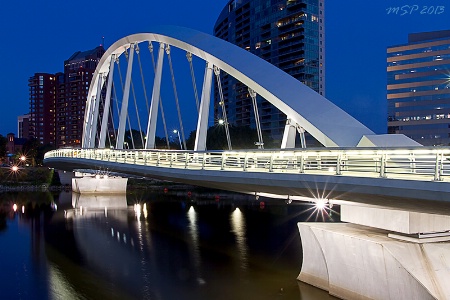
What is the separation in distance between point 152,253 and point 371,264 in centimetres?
1338

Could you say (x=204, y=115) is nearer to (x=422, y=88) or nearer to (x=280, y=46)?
(x=422, y=88)

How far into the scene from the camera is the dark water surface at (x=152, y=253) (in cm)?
1923

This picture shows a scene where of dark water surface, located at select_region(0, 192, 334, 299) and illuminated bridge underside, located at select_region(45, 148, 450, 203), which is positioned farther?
dark water surface, located at select_region(0, 192, 334, 299)

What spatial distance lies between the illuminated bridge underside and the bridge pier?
154 cm

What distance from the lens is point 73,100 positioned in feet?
598

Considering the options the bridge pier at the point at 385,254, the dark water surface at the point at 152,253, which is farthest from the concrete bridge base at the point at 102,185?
the bridge pier at the point at 385,254

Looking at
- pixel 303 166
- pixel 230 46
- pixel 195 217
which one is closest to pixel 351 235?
pixel 303 166

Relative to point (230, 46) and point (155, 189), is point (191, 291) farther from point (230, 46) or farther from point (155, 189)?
point (155, 189)

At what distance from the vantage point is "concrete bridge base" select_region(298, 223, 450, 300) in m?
14.2

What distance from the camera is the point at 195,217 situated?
133 feet

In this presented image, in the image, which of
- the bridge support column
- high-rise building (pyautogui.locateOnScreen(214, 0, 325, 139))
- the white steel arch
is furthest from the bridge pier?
high-rise building (pyautogui.locateOnScreen(214, 0, 325, 139))

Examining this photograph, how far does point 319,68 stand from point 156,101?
7549 cm

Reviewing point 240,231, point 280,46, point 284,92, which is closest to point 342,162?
point 284,92

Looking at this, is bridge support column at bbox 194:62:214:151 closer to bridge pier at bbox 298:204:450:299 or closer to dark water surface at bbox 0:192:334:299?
dark water surface at bbox 0:192:334:299
